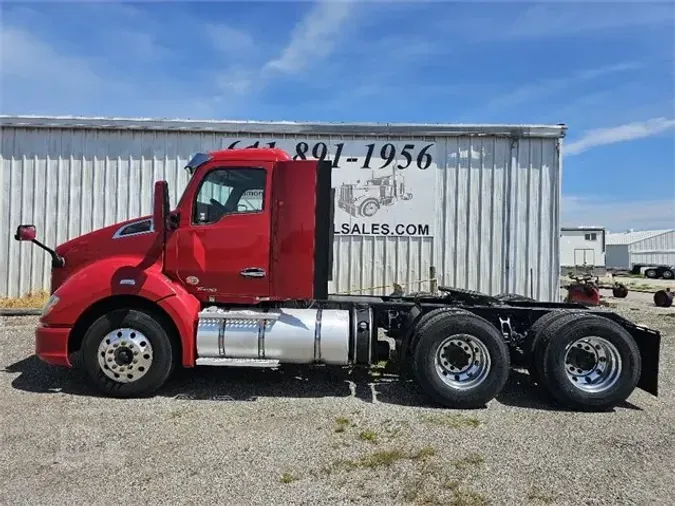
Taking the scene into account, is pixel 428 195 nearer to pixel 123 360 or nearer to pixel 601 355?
pixel 601 355

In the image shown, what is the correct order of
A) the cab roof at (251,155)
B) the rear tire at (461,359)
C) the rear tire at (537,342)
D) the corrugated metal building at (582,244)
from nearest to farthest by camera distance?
the rear tire at (461,359) → the rear tire at (537,342) → the cab roof at (251,155) → the corrugated metal building at (582,244)

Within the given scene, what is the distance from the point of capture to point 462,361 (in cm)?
535

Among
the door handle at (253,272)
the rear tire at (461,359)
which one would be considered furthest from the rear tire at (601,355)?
the door handle at (253,272)

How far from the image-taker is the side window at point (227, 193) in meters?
5.60

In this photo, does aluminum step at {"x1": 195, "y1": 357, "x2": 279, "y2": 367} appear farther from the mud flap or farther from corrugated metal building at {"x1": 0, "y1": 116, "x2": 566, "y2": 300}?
corrugated metal building at {"x1": 0, "y1": 116, "x2": 566, "y2": 300}

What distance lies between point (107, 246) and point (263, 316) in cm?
197

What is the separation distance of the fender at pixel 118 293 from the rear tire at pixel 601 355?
3754 millimetres

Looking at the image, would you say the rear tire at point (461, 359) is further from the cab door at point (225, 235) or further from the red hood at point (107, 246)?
the red hood at point (107, 246)

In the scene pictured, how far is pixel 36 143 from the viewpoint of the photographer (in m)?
10.4

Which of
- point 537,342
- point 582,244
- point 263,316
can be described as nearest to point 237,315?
point 263,316

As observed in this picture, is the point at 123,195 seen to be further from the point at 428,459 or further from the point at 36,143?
the point at 428,459

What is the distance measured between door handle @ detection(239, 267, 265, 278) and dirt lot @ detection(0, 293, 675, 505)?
1282mm

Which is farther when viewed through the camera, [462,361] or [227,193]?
[227,193]

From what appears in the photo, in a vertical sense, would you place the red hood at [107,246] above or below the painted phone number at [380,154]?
below
